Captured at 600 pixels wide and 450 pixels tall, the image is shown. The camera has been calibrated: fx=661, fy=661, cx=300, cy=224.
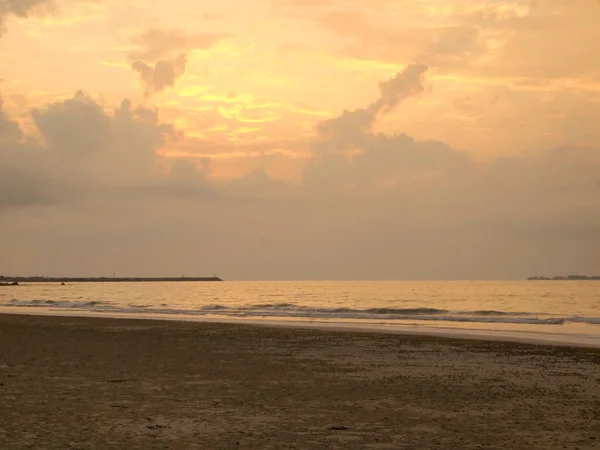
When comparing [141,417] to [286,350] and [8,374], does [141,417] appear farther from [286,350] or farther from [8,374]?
[286,350]

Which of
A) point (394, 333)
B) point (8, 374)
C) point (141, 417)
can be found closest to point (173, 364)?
point (8, 374)

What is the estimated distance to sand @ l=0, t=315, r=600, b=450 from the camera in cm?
928

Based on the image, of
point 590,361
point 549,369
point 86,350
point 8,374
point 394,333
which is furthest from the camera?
point 394,333

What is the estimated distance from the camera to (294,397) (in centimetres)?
1287

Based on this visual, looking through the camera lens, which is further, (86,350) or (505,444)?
(86,350)

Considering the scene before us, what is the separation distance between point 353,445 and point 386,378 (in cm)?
714

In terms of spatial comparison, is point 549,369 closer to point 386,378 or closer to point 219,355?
point 386,378

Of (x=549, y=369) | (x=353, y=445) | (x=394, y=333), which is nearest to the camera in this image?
(x=353, y=445)

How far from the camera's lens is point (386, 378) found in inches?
624

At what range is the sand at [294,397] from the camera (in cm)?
928

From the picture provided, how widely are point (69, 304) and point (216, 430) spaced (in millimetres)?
62833

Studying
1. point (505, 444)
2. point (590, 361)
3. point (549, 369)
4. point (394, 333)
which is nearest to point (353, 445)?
point (505, 444)

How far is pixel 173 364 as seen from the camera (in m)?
18.1

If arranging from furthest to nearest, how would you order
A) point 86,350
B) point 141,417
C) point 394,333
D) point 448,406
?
1. point 394,333
2. point 86,350
3. point 448,406
4. point 141,417
